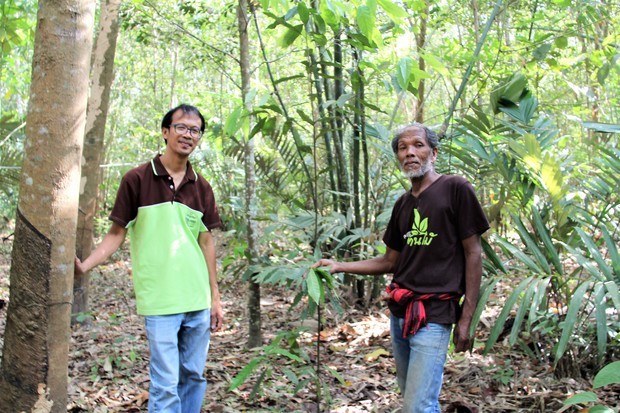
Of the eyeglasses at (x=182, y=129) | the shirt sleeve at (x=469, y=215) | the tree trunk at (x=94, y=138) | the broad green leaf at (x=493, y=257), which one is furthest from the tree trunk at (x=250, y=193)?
the shirt sleeve at (x=469, y=215)

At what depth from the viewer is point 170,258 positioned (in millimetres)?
2939

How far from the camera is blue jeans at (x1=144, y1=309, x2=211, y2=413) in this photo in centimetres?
284

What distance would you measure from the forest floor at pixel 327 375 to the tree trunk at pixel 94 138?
64 centimetres

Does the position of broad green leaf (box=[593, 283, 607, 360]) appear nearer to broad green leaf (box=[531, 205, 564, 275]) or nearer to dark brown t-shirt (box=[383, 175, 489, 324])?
broad green leaf (box=[531, 205, 564, 275])

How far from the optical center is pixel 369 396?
4094 millimetres

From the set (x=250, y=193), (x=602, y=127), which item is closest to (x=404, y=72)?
(x=602, y=127)

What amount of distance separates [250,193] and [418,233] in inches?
91.2

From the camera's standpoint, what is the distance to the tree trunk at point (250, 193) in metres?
4.71

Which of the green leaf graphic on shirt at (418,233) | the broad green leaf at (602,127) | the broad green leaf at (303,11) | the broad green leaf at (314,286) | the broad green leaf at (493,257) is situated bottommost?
the broad green leaf at (314,286)

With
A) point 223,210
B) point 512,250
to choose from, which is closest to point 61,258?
point 512,250

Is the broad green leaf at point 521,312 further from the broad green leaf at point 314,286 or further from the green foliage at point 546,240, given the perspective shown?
the broad green leaf at point 314,286

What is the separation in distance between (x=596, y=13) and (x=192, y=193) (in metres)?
4.02

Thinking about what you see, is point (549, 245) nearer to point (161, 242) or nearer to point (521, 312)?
point (521, 312)

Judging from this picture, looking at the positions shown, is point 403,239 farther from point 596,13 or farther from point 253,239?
point 596,13
